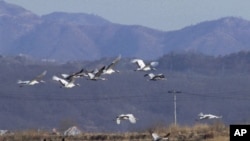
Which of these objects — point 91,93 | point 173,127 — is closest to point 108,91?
point 91,93

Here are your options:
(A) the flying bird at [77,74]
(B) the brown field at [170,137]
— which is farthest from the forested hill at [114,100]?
(A) the flying bird at [77,74]

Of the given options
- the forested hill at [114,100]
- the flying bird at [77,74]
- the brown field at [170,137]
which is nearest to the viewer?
the flying bird at [77,74]

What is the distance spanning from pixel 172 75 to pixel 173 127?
4843 inches

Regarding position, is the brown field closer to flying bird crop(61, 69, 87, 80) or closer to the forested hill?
flying bird crop(61, 69, 87, 80)

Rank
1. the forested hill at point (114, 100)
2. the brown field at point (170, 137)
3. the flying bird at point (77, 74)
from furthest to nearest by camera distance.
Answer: the forested hill at point (114, 100), the brown field at point (170, 137), the flying bird at point (77, 74)

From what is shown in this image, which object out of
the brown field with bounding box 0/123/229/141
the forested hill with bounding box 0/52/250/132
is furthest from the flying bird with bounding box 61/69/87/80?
the forested hill with bounding box 0/52/250/132

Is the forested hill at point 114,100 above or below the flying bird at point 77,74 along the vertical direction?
above

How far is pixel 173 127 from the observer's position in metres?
64.1

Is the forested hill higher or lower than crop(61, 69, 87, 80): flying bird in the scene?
higher

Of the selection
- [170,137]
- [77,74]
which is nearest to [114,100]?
[170,137]

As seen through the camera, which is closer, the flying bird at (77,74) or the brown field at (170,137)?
the flying bird at (77,74)

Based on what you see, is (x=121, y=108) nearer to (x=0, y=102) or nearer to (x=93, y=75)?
(x=0, y=102)


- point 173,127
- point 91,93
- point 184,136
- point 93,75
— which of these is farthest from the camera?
point 91,93

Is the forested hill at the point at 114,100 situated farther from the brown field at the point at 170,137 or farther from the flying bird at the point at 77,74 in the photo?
the flying bird at the point at 77,74
